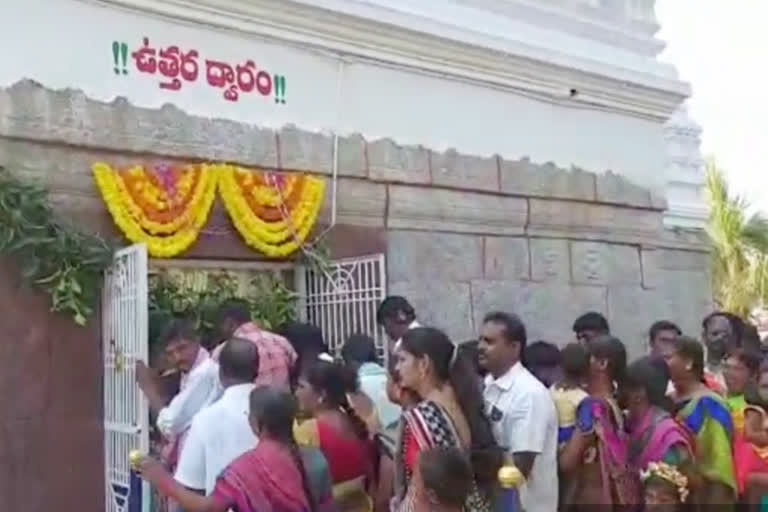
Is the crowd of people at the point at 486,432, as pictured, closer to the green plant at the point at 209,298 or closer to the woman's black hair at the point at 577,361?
the woman's black hair at the point at 577,361

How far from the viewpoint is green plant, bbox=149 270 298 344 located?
5.85 meters

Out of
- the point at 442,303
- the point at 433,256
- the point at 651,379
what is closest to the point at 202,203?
the point at 433,256

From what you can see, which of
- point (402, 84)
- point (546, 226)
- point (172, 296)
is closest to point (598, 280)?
point (546, 226)

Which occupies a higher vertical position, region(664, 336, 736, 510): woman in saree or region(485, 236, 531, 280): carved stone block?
region(485, 236, 531, 280): carved stone block

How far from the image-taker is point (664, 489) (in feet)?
11.8

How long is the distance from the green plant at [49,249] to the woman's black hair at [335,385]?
1821 mm

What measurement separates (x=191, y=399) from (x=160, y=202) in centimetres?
148

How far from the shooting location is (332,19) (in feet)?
22.3

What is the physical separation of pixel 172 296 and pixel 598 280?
3.91 metres

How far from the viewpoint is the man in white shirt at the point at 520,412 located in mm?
3879

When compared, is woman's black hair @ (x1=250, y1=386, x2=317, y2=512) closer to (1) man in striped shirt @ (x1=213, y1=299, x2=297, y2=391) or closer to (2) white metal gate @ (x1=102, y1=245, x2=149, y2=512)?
(1) man in striped shirt @ (x1=213, y1=299, x2=297, y2=391)

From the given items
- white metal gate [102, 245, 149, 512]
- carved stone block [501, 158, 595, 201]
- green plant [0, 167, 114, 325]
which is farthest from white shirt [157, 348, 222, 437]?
carved stone block [501, 158, 595, 201]

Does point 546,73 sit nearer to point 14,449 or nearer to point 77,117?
point 77,117

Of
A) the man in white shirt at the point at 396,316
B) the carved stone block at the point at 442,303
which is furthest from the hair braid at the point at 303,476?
the carved stone block at the point at 442,303
